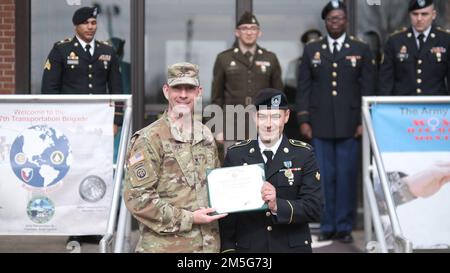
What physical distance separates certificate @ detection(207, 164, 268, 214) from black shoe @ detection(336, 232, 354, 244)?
2.70m

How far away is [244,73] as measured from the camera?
6027mm

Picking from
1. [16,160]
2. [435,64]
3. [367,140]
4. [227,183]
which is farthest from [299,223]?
[435,64]

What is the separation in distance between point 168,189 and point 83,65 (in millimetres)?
2941

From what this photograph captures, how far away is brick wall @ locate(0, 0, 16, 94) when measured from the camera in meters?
6.59

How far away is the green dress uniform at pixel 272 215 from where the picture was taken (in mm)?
3359

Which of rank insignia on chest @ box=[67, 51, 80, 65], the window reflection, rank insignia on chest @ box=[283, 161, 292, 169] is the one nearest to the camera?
rank insignia on chest @ box=[283, 161, 292, 169]

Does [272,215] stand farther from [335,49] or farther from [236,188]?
[335,49]

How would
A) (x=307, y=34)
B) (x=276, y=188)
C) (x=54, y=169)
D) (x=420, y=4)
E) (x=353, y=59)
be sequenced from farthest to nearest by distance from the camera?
(x=307, y=34) < (x=353, y=59) < (x=420, y=4) < (x=54, y=169) < (x=276, y=188)

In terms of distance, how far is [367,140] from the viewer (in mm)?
5262

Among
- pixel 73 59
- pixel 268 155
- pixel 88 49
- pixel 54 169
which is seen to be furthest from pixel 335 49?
pixel 268 155

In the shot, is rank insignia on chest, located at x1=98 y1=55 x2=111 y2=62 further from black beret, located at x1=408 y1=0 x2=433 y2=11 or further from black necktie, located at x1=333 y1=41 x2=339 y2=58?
black beret, located at x1=408 y1=0 x2=433 y2=11

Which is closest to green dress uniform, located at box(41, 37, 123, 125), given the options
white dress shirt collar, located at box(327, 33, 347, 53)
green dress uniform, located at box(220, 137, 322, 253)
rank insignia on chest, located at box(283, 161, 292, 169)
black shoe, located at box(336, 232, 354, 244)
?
white dress shirt collar, located at box(327, 33, 347, 53)
